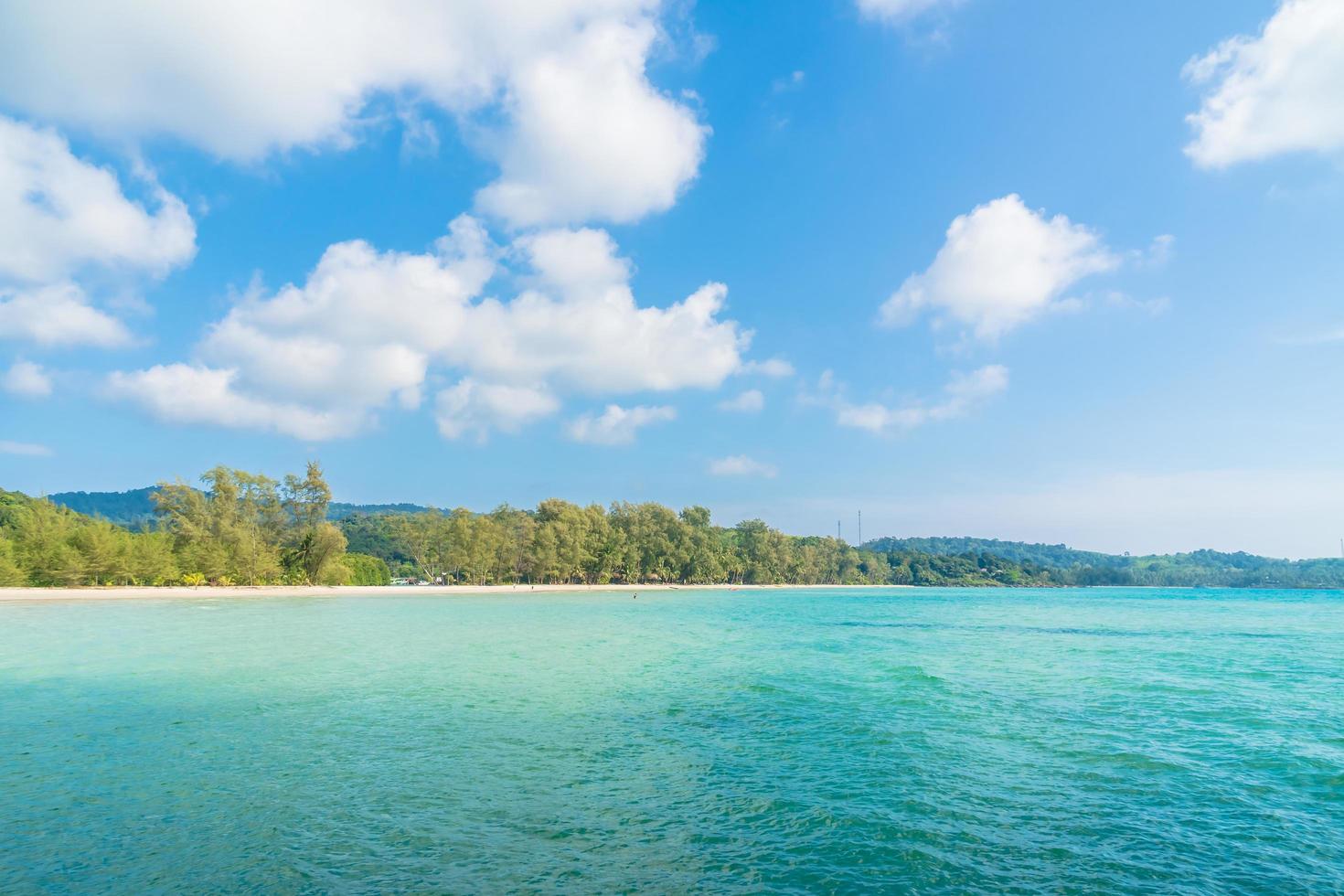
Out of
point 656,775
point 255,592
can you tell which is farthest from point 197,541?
point 656,775

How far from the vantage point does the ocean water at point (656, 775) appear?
852cm

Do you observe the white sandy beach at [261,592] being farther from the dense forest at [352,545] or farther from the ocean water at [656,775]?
the ocean water at [656,775]

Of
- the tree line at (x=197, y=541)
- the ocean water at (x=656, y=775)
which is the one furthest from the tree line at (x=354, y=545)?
the ocean water at (x=656, y=775)

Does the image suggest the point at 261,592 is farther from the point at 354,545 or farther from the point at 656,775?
the point at 354,545

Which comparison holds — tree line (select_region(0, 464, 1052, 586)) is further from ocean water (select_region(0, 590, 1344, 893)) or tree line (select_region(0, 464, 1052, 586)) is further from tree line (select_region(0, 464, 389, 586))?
ocean water (select_region(0, 590, 1344, 893))

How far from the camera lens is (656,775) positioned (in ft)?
40.4

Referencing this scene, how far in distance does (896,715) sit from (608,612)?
45878 millimetres

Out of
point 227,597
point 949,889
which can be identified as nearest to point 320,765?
point 949,889

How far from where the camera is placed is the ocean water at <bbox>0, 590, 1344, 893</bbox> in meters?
8.52

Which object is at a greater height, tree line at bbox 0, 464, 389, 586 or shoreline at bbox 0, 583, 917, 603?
tree line at bbox 0, 464, 389, 586

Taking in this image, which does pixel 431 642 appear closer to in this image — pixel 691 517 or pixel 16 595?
pixel 16 595

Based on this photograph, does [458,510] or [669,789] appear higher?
[458,510]

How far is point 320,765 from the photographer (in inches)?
499

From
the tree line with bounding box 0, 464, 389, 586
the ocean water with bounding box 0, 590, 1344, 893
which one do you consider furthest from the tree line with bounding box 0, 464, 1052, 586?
the ocean water with bounding box 0, 590, 1344, 893
